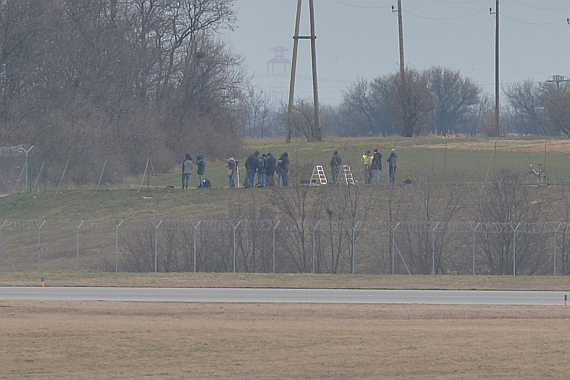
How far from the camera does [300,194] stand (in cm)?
3841

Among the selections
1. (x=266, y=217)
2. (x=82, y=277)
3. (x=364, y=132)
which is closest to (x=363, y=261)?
(x=266, y=217)

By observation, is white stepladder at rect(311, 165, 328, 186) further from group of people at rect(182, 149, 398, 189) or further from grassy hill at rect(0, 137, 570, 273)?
group of people at rect(182, 149, 398, 189)

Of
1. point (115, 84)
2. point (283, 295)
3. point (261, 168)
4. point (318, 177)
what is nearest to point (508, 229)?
point (318, 177)

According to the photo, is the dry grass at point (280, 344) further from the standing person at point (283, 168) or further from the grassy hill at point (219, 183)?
the standing person at point (283, 168)

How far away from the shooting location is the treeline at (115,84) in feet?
166

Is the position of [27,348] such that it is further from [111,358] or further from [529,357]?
[529,357]

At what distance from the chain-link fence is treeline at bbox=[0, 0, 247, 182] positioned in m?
15.4

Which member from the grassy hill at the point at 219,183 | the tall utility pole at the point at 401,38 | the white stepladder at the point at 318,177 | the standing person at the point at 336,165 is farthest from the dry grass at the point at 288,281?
the tall utility pole at the point at 401,38

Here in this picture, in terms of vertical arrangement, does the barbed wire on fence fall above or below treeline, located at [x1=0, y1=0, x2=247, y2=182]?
below

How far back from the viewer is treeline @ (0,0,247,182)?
50531 millimetres

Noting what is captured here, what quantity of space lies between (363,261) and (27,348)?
1999 cm

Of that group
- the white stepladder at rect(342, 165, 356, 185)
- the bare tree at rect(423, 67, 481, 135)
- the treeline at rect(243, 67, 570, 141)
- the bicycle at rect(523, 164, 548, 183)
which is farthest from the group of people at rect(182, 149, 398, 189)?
the bare tree at rect(423, 67, 481, 135)

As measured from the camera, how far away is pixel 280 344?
52.0ft

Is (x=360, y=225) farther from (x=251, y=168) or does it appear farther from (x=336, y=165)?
(x=251, y=168)
